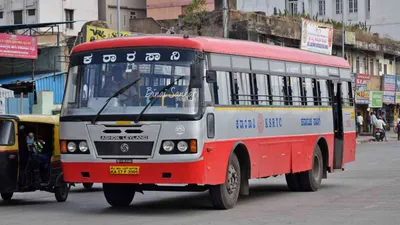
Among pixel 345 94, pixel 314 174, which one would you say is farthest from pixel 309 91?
pixel 345 94

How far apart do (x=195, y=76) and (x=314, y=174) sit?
6218 millimetres

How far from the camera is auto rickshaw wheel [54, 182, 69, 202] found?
17031 millimetres

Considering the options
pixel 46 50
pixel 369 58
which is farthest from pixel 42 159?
pixel 369 58

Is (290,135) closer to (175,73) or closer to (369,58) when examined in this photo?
(175,73)

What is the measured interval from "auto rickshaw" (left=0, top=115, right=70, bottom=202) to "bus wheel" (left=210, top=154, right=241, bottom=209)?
3888 mm

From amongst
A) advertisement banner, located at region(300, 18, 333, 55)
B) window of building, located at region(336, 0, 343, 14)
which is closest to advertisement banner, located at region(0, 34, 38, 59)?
advertisement banner, located at region(300, 18, 333, 55)

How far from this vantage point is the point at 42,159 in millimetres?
16875

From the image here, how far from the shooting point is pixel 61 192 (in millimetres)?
17141

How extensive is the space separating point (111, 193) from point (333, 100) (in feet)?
22.5

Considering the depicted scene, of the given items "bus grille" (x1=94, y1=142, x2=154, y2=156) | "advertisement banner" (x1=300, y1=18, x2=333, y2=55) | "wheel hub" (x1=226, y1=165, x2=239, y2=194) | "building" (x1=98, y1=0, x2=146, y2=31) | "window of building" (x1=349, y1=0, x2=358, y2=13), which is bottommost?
"wheel hub" (x1=226, y1=165, x2=239, y2=194)

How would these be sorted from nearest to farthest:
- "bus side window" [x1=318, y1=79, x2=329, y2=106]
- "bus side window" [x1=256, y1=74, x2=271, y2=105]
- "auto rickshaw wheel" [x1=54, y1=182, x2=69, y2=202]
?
"bus side window" [x1=256, y1=74, x2=271, y2=105] < "auto rickshaw wheel" [x1=54, y1=182, x2=69, y2=202] < "bus side window" [x1=318, y1=79, x2=329, y2=106]

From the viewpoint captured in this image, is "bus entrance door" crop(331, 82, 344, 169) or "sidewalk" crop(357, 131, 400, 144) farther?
"sidewalk" crop(357, 131, 400, 144)

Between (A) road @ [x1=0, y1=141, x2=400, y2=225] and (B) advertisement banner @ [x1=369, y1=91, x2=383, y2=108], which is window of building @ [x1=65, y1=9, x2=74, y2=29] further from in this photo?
(A) road @ [x1=0, y1=141, x2=400, y2=225]

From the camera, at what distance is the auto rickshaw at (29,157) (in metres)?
15.9
